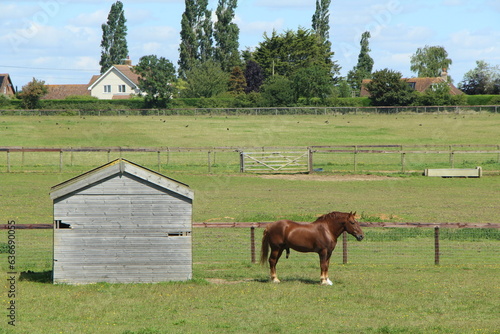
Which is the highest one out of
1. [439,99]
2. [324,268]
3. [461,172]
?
[439,99]

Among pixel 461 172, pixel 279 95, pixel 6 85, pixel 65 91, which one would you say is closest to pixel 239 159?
pixel 461 172

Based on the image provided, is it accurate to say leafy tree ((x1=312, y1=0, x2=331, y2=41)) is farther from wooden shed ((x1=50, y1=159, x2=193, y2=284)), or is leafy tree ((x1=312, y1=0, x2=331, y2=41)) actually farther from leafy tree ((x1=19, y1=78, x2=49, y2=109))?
wooden shed ((x1=50, y1=159, x2=193, y2=284))

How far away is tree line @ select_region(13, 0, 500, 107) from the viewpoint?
9012 cm

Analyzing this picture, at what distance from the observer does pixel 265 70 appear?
364 feet

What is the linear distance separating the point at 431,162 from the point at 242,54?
8074 cm

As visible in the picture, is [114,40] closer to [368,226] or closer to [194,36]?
[194,36]

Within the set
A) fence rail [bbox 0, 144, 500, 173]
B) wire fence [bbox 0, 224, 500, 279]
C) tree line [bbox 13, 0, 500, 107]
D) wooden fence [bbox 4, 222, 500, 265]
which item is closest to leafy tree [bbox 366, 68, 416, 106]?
tree line [bbox 13, 0, 500, 107]

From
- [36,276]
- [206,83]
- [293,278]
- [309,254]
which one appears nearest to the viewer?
[293,278]

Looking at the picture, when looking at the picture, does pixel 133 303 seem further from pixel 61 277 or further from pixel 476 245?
pixel 476 245

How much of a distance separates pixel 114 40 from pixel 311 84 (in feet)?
193

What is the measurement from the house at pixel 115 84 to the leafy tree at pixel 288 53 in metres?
21.5

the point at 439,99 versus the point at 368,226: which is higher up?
the point at 439,99

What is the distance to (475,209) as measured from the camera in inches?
1109

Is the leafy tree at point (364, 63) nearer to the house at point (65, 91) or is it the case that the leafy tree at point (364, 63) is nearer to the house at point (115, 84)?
the house at point (115, 84)
